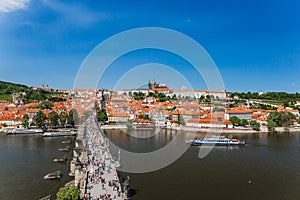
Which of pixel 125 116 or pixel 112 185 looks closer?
pixel 112 185

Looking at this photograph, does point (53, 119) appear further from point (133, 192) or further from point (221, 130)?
point (133, 192)

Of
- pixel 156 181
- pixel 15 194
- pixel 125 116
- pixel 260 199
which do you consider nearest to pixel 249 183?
pixel 260 199

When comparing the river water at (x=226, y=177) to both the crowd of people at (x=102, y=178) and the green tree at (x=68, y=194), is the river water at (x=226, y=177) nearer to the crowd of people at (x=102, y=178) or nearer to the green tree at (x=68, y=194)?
the crowd of people at (x=102, y=178)

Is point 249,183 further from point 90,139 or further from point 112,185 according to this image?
point 90,139

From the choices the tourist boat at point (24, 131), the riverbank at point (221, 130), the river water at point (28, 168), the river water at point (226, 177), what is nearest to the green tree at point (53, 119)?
the tourist boat at point (24, 131)

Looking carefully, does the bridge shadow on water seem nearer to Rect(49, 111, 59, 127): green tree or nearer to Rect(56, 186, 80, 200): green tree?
Rect(56, 186, 80, 200): green tree

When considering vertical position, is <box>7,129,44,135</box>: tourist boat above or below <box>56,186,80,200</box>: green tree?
above

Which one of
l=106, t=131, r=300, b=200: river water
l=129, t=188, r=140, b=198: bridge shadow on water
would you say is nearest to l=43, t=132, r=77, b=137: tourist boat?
l=106, t=131, r=300, b=200: river water

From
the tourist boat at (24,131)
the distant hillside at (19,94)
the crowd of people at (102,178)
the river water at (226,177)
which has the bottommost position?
the river water at (226,177)
